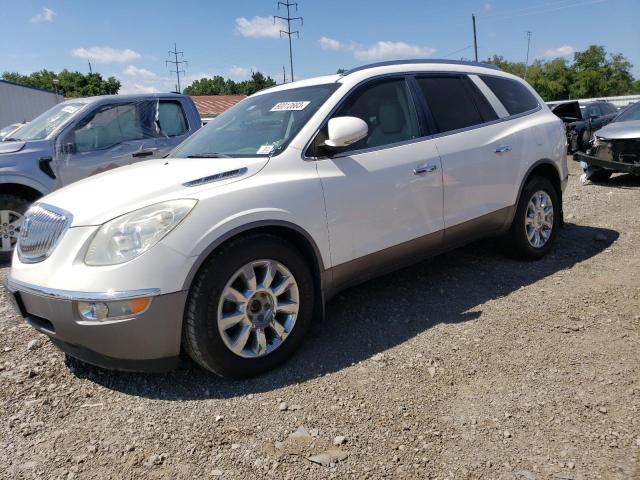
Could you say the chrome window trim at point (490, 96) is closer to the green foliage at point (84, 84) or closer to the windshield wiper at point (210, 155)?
the windshield wiper at point (210, 155)

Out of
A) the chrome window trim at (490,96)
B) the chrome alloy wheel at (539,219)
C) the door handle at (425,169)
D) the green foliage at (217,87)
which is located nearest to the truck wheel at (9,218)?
the door handle at (425,169)

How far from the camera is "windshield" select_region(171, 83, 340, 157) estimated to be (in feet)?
10.9

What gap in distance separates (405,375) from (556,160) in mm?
3046

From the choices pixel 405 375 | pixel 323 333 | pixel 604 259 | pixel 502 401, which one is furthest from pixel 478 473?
pixel 604 259

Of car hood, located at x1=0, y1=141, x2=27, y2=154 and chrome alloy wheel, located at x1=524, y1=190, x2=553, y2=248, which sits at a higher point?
car hood, located at x1=0, y1=141, x2=27, y2=154

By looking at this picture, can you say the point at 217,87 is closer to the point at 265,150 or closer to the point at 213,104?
the point at 213,104

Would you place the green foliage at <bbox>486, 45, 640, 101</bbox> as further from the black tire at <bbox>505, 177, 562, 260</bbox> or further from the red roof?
the black tire at <bbox>505, 177, 562, 260</bbox>

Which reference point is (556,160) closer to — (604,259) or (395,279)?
(604,259)

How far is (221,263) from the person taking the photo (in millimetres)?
2744

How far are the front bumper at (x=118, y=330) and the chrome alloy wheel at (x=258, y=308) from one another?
28 cm

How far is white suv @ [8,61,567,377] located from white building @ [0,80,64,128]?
25.7m

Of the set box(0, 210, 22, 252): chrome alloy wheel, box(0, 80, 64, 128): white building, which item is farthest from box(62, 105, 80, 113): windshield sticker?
box(0, 80, 64, 128): white building

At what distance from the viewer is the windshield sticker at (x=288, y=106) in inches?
137

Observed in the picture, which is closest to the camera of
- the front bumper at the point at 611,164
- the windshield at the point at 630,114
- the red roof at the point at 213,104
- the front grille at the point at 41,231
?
the front grille at the point at 41,231
